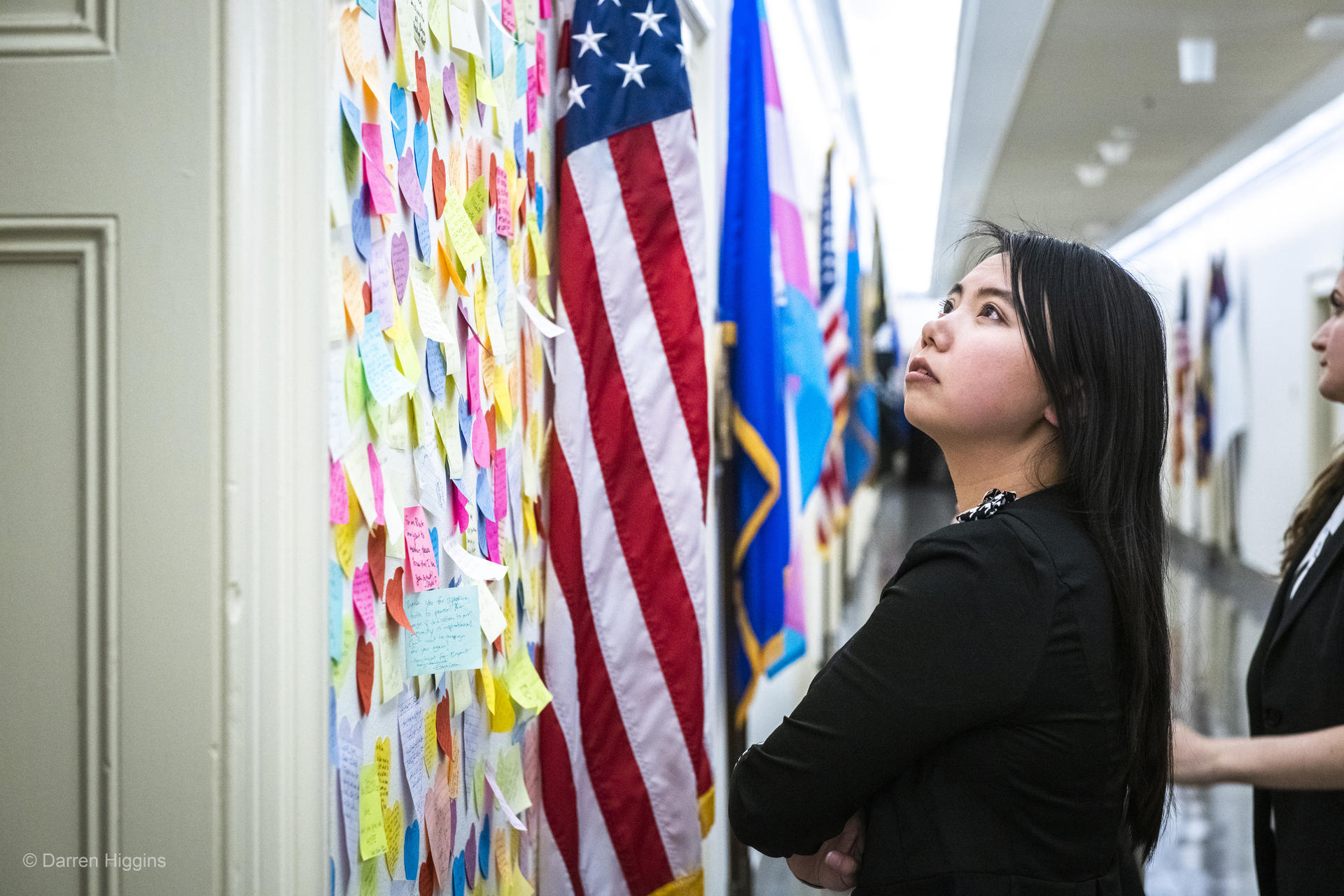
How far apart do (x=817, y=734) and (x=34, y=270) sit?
2.81 ft

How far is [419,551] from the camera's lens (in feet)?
4.01

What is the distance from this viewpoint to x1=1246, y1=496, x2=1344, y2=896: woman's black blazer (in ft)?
5.05

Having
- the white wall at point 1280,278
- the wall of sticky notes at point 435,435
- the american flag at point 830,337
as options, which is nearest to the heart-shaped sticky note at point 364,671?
the wall of sticky notes at point 435,435

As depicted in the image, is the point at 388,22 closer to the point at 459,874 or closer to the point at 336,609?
the point at 336,609

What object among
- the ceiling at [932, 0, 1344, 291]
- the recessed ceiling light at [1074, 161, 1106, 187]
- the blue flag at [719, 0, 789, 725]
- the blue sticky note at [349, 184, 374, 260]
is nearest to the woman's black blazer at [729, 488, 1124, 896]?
the blue sticky note at [349, 184, 374, 260]

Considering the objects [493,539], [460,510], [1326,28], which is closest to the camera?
[460,510]

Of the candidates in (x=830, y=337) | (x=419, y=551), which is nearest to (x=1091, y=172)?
(x=830, y=337)

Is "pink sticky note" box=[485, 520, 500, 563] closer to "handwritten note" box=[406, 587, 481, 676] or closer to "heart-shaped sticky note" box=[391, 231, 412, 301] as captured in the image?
"handwritten note" box=[406, 587, 481, 676]

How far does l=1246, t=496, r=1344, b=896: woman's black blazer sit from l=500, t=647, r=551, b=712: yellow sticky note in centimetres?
111

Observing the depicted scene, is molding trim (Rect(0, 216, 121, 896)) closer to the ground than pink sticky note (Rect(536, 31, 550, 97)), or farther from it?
closer to the ground

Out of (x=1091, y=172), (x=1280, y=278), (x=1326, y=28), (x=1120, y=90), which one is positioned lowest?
(x=1280, y=278)

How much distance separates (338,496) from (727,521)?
169cm

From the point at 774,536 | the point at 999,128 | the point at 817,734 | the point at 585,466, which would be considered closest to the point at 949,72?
the point at 999,128

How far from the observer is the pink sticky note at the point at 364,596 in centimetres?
109
